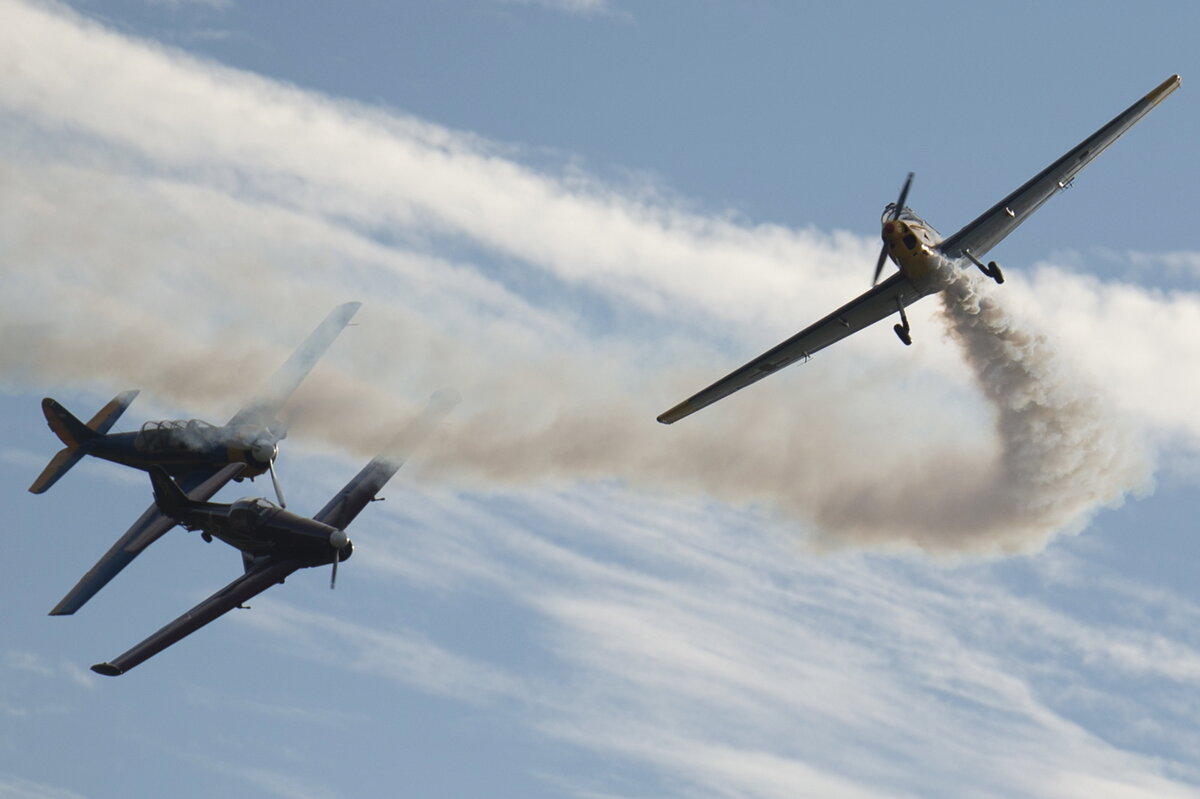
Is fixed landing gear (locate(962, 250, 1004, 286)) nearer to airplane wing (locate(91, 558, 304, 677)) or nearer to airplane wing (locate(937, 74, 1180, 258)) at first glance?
airplane wing (locate(937, 74, 1180, 258))

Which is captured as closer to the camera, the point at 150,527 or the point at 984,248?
the point at 984,248

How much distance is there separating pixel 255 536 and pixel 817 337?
25483 mm

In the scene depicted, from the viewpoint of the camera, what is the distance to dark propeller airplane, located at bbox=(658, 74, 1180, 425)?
242ft

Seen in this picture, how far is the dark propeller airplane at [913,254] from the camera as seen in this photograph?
73.8m

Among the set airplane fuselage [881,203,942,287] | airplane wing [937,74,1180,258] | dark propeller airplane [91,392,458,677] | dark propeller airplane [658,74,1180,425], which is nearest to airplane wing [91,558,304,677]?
dark propeller airplane [91,392,458,677]

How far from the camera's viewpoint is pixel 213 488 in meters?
87.6

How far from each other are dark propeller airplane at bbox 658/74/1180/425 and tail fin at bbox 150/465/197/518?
69.1 feet

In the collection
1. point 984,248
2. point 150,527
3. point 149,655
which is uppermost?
point 984,248

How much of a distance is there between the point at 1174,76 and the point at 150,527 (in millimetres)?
48956

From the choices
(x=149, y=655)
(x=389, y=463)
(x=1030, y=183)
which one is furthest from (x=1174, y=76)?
(x=149, y=655)

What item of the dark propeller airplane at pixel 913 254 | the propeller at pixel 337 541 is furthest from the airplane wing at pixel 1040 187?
the propeller at pixel 337 541

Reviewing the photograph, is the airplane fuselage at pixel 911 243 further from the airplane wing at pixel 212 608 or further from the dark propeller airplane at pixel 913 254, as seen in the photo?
the airplane wing at pixel 212 608

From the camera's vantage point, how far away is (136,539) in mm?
87062

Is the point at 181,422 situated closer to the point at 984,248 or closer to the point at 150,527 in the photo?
the point at 150,527
